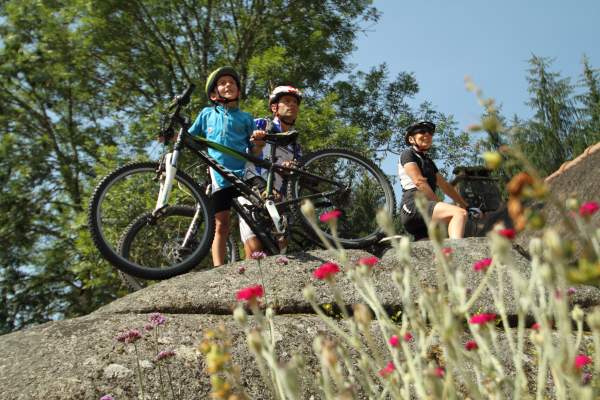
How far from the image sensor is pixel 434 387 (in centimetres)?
128

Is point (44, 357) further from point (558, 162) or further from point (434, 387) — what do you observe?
point (558, 162)

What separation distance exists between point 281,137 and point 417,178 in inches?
52.5

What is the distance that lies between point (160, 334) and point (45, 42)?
37.8ft

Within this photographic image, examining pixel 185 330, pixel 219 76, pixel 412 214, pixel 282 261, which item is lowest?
pixel 185 330

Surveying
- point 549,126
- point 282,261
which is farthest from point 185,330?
point 549,126

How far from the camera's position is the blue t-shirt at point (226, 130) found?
572cm

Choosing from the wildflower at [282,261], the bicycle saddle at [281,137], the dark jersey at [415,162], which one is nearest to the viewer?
the wildflower at [282,261]

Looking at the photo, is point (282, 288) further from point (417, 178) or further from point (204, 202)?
point (417, 178)

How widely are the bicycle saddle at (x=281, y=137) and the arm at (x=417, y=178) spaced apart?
1.12 m

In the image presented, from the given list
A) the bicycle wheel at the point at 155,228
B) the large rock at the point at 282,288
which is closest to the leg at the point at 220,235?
the bicycle wheel at the point at 155,228

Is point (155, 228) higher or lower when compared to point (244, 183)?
lower

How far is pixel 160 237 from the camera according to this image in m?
5.35

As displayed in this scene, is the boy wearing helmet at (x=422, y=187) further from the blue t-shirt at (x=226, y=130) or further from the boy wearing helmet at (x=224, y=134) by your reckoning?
the blue t-shirt at (x=226, y=130)

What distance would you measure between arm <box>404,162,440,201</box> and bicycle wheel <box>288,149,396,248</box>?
288 mm
